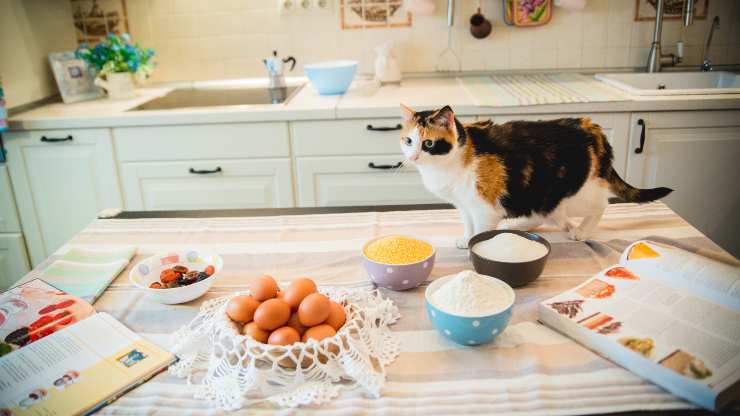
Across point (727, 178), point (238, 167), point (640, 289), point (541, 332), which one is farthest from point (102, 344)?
point (727, 178)

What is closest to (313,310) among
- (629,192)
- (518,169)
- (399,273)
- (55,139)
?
(399,273)

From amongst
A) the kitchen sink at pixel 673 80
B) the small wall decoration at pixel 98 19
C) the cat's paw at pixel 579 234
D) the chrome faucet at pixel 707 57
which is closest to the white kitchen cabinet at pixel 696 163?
the kitchen sink at pixel 673 80

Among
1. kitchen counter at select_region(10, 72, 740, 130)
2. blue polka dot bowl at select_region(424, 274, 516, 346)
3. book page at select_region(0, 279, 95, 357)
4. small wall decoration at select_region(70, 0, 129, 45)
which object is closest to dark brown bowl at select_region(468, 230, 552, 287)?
blue polka dot bowl at select_region(424, 274, 516, 346)

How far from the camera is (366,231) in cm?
145

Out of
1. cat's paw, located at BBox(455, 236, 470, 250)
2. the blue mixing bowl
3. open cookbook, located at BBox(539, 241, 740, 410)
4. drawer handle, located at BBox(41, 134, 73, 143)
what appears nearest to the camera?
open cookbook, located at BBox(539, 241, 740, 410)

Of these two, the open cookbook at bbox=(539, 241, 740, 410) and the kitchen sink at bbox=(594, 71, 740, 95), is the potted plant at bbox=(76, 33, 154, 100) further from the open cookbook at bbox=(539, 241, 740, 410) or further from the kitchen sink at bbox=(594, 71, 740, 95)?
the open cookbook at bbox=(539, 241, 740, 410)

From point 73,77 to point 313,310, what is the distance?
243cm

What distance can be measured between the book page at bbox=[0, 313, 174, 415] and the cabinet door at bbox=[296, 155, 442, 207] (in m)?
1.49

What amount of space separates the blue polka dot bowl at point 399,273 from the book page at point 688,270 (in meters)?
0.41

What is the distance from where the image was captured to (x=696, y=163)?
2432 millimetres

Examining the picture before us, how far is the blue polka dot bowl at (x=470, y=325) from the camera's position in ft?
3.05

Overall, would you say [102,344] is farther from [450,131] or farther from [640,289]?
[640,289]

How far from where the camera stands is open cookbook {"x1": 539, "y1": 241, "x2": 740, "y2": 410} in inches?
32.7

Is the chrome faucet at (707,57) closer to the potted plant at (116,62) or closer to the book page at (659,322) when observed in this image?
the book page at (659,322)
